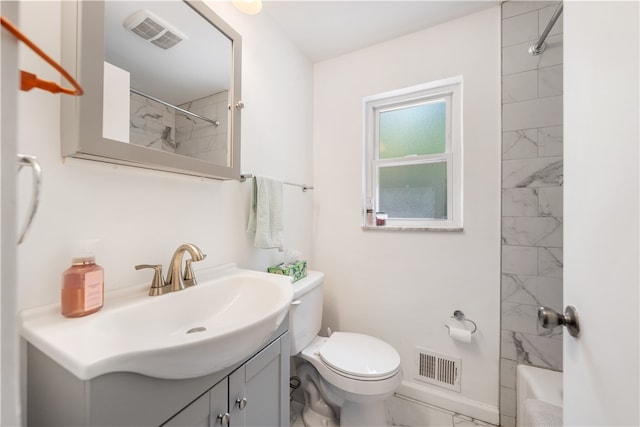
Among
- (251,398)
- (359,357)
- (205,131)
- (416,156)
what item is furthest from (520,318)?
(205,131)

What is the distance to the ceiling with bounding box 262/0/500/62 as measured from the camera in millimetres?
1273

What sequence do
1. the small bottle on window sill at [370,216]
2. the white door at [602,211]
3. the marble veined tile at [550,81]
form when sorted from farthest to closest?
the small bottle on window sill at [370,216], the marble veined tile at [550,81], the white door at [602,211]

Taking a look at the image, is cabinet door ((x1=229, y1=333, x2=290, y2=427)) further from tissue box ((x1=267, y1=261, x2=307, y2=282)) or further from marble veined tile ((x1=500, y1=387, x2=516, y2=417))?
marble veined tile ((x1=500, y1=387, x2=516, y2=417))

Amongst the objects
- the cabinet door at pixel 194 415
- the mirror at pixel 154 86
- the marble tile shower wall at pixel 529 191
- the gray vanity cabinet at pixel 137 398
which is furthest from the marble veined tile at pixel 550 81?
the cabinet door at pixel 194 415

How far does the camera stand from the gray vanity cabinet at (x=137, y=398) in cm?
43

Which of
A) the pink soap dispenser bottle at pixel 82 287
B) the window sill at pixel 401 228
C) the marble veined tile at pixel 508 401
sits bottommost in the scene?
the marble veined tile at pixel 508 401

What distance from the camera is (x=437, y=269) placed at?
4.58ft

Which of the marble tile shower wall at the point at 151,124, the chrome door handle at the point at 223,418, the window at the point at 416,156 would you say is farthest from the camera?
the window at the point at 416,156

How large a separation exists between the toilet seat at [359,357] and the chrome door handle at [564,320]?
→ 2.38 ft

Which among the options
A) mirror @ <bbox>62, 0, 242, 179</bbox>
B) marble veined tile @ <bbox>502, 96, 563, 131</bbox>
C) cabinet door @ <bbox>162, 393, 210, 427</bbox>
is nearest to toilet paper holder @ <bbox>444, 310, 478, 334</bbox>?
marble veined tile @ <bbox>502, 96, 563, 131</bbox>

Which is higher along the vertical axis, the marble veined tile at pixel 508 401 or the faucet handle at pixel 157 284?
the faucet handle at pixel 157 284

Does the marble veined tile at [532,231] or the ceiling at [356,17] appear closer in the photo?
the marble veined tile at [532,231]

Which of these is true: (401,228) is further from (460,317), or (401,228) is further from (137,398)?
(137,398)

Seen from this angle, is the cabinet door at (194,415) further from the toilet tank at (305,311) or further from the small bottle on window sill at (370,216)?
the small bottle on window sill at (370,216)
